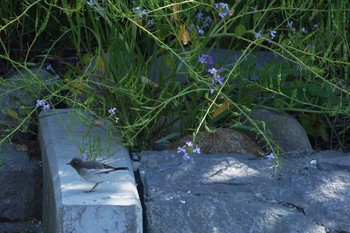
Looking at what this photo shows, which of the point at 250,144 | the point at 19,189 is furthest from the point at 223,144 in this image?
the point at 19,189

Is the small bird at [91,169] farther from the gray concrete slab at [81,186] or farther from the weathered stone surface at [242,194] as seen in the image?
the weathered stone surface at [242,194]

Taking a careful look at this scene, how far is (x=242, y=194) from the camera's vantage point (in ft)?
12.4

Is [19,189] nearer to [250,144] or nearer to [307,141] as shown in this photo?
[250,144]

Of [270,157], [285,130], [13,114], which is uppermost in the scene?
[13,114]

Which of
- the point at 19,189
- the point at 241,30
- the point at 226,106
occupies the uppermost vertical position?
the point at 241,30

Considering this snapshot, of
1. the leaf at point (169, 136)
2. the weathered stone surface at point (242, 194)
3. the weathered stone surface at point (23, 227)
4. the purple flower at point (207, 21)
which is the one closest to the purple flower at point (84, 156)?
the weathered stone surface at point (242, 194)

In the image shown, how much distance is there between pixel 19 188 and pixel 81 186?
1.03 m

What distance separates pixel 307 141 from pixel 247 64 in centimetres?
49

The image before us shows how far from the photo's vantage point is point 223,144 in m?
4.29

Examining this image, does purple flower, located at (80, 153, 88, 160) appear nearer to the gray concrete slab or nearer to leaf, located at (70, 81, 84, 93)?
the gray concrete slab

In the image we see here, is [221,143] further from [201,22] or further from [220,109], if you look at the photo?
[201,22]

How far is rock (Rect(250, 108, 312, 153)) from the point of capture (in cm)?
443

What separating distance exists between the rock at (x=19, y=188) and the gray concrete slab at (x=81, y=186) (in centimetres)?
15

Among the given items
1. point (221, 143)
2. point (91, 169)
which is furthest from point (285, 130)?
point (91, 169)
